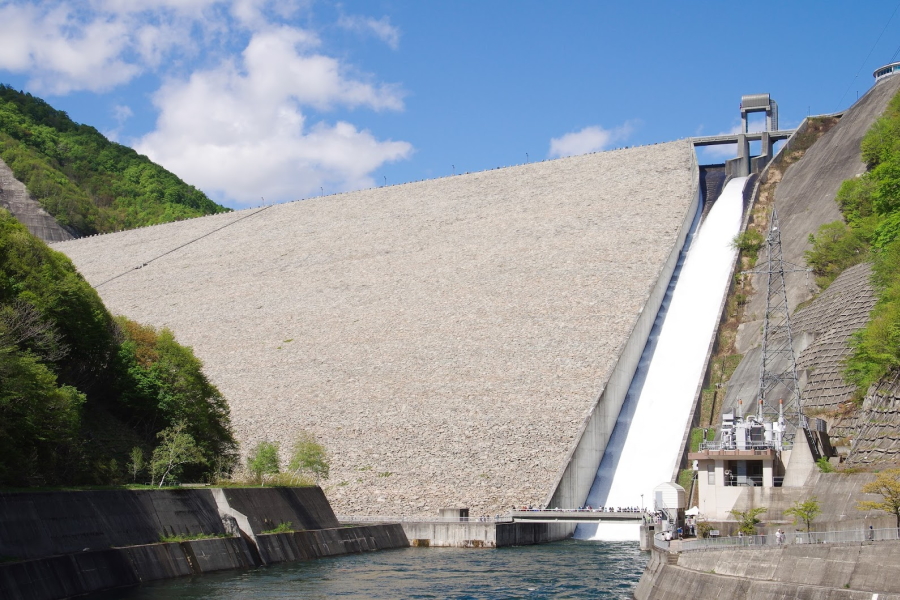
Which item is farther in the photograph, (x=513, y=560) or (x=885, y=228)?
(x=885, y=228)

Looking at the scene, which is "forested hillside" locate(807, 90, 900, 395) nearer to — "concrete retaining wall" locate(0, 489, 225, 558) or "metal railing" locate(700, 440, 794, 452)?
"metal railing" locate(700, 440, 794, 452)

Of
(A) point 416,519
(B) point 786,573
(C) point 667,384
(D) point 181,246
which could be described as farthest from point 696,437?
(D) point 181,246

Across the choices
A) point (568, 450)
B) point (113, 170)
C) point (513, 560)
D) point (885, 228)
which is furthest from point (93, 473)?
point (113, 170)

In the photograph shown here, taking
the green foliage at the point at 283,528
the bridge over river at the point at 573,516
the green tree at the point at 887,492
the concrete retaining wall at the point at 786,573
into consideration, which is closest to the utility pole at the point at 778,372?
the bridge over river at the point at 573,516

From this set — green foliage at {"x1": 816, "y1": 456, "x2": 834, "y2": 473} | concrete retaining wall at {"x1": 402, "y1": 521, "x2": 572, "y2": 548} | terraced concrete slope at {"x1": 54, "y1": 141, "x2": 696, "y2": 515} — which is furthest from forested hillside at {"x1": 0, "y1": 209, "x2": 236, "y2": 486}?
green foliage at {"x1": 816, "y1": 456, "x2": 834, "y2": 473}

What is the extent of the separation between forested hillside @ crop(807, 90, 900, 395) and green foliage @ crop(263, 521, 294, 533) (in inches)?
582

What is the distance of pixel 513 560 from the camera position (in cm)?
2431

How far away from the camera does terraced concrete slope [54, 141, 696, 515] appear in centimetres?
3222

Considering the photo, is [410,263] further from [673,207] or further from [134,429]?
[134,429]

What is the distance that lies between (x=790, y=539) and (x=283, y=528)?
569 inches

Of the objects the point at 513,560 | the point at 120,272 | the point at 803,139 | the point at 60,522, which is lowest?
the point at 513,560

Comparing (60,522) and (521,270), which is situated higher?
(521,270)

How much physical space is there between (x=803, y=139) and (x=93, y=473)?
162ft

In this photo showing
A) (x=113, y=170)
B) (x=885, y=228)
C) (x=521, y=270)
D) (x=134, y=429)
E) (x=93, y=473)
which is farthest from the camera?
(x=113, y=170)
